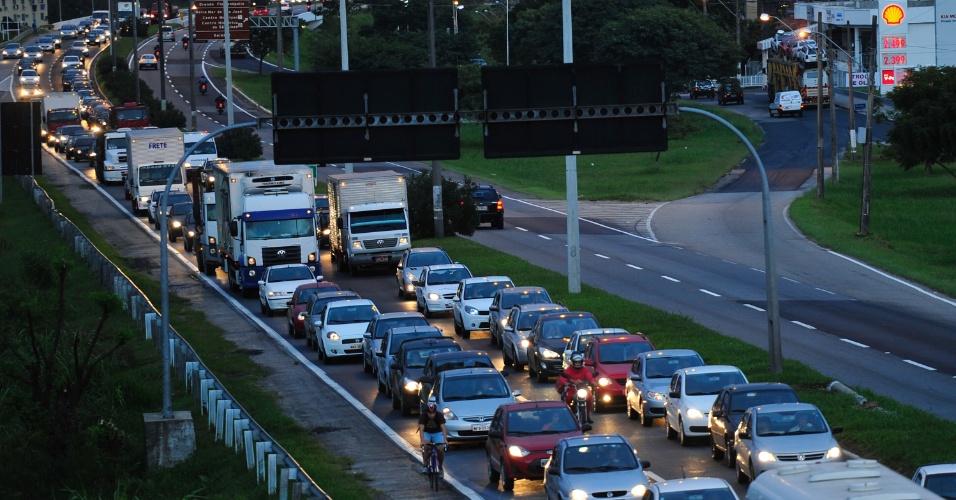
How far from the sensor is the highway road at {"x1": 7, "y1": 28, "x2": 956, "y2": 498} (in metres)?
28.3

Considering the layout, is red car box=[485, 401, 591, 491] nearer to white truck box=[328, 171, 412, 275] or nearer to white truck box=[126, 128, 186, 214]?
white truck box=[328, 171, 412, 275]

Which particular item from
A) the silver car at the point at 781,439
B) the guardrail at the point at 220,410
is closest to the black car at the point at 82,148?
the guardrail at the point at 220,410

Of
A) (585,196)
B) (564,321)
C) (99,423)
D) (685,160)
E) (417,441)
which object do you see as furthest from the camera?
(685,160)

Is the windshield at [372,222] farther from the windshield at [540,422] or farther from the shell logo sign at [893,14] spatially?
Result: the shell logo sign at [893,14]

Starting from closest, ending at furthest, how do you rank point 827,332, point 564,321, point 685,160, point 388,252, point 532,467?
point 532,467
point 564,321
point 827,332
point 388,252
point 685,160

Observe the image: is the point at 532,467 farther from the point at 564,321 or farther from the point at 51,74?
the point at 51,74

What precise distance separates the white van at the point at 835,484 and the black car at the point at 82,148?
263ft

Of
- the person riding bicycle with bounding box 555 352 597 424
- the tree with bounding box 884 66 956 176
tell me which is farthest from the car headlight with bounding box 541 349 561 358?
the tree with bounding box 884 66 956 176

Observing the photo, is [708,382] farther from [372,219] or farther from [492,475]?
[372,219]

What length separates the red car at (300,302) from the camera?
3994 centimetres

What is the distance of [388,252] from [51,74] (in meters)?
98.9

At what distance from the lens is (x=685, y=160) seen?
284 ft

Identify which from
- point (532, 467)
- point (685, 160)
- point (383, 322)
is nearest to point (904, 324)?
point (383, 322)

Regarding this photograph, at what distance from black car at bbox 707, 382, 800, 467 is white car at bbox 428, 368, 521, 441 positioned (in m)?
3.83
